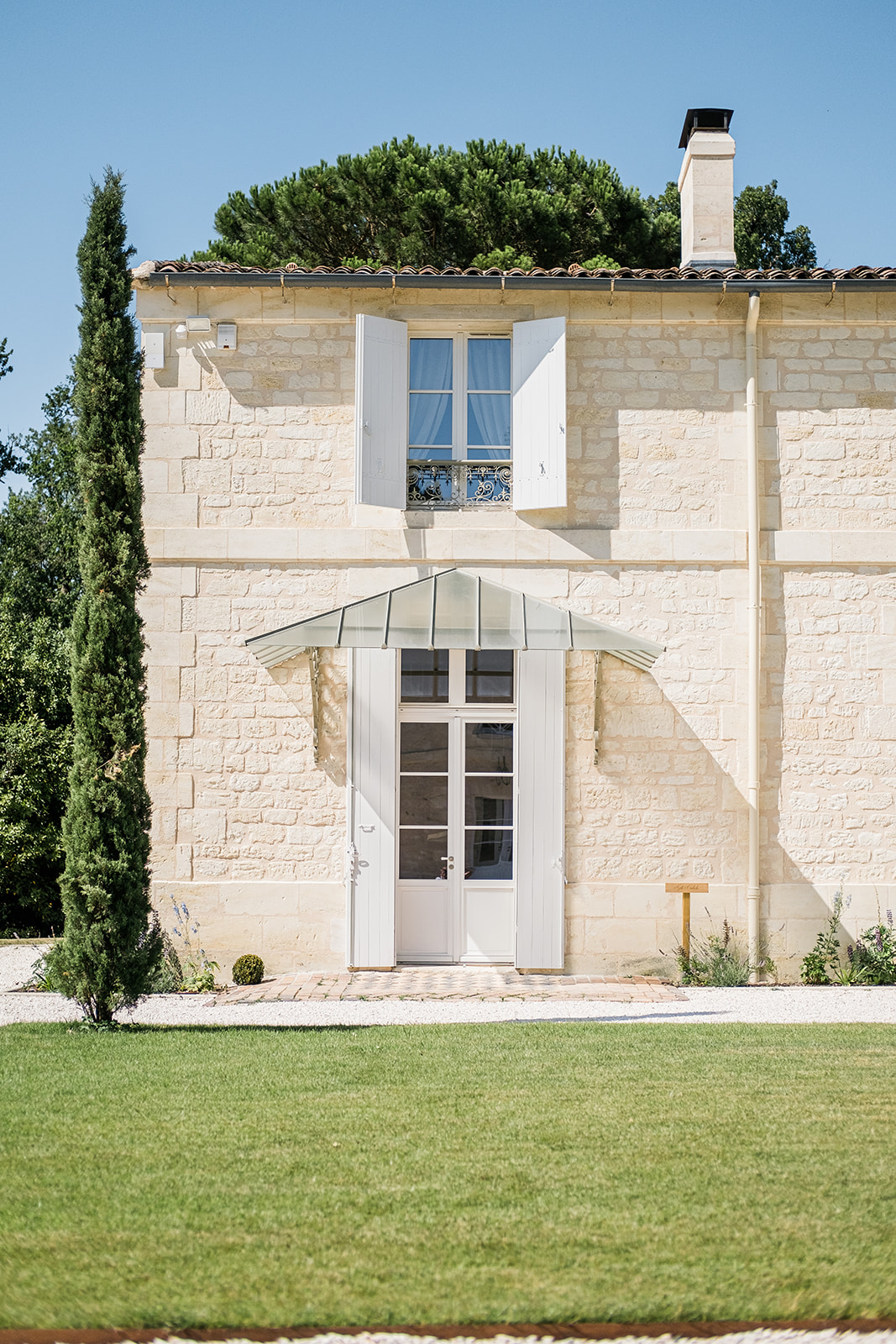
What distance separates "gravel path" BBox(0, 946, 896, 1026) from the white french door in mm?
1452

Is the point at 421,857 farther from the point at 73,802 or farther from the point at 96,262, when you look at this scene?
the point at 96,262

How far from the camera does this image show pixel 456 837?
31.6ft

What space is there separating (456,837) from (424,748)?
0.82m

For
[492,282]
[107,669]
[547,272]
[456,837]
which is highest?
[547,272]

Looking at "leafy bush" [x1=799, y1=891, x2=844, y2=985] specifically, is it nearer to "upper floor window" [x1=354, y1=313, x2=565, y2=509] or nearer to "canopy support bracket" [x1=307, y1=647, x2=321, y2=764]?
"upper floor window" [x1=354, y1=313, x2=565, y2=509]

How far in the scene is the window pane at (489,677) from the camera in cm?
977

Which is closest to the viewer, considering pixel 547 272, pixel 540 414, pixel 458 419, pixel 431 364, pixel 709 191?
pixel 540 414

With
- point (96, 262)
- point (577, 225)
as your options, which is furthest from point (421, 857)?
point (577, 225)

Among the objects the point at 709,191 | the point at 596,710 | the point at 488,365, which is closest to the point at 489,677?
the point at 596,710

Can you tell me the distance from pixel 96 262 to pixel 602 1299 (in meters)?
6.75

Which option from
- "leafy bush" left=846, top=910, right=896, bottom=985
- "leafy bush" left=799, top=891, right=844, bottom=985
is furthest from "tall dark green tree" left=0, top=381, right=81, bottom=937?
"leafy bush" left=846, top=910, right=896, bottom=985

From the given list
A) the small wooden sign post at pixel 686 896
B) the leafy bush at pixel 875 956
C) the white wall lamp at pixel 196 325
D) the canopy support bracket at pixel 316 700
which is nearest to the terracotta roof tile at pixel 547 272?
the white wall lamp at pixel 196 325

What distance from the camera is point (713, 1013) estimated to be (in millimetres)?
7777

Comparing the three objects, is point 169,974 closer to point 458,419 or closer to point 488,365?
point 458,419
